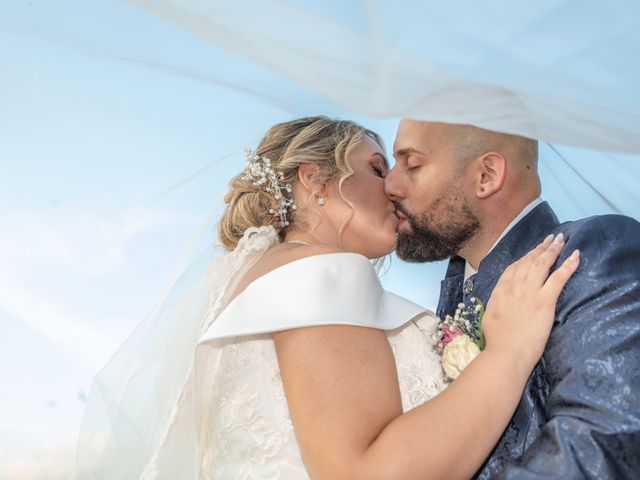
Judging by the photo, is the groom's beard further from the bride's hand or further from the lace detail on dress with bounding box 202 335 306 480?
the lace detail on dress with bounding box 202 335 306 480

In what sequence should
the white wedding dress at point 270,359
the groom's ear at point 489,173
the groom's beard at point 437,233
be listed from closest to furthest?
the white wedding dress at point 270,359 → the groom's ear at point 489,173 → the groom's beard at point 437,233

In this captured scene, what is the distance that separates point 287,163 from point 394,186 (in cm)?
54

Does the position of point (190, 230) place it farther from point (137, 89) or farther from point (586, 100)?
point (586, 100)

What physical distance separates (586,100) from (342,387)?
1172 mm

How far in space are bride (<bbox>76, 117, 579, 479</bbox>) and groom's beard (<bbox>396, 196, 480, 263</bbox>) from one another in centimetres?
12

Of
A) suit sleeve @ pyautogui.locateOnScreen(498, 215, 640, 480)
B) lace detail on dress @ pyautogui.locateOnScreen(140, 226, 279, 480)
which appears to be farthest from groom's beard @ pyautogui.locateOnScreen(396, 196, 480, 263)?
suit sleeve @ pyautogui.locateOnScreen(498, 215, 640, 480)

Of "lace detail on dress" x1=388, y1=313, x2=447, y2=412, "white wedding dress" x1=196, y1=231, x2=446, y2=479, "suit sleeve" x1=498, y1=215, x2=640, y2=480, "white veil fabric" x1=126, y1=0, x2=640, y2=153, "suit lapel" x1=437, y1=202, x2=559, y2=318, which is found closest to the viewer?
"white veil fabric" x1=126, y1=0, x2=640, y2=153

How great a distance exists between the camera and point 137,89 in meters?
2.93

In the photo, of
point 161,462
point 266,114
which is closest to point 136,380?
point 161,462

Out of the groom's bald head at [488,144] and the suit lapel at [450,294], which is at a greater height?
the groom's bald head at [488,144]

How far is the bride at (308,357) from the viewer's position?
8.21ft

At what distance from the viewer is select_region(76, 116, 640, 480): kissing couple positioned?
96.9 inches

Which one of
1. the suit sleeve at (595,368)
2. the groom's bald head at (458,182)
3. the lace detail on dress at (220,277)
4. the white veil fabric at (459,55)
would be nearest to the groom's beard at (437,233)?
the groom's bald head at (458,182)

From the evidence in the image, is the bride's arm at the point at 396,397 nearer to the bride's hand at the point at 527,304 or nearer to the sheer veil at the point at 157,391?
the bride's hand at the point at 527,304
